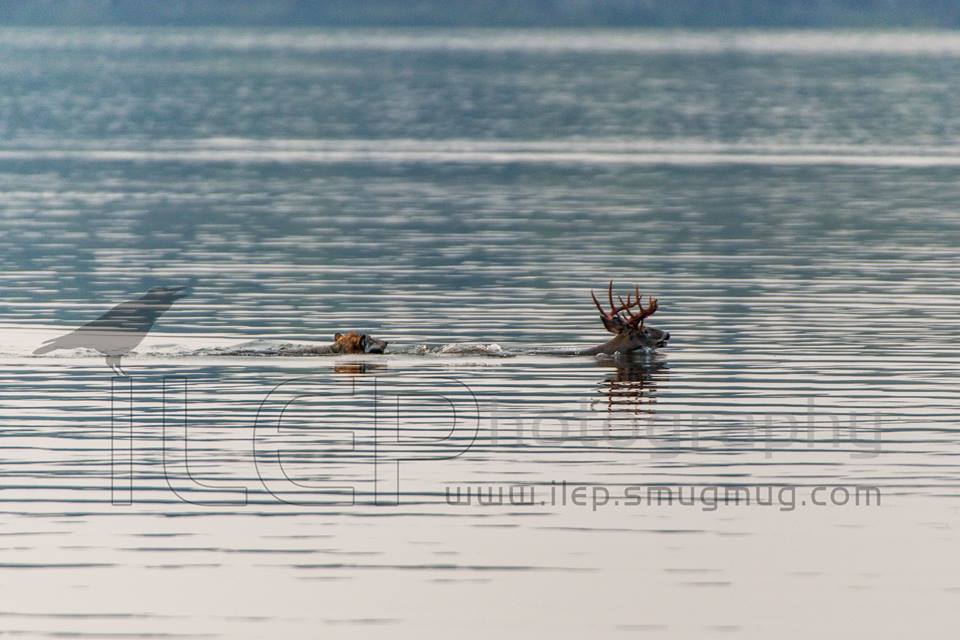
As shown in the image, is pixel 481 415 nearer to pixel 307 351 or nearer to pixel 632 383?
pixel 632 383

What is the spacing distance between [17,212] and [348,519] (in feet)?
105

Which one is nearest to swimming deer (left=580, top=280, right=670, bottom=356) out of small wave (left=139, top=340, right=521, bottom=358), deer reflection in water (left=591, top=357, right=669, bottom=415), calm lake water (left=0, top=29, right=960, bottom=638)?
deer reflection in water (left=591, top=357, right=669, bottom=415)

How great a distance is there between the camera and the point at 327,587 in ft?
51.1

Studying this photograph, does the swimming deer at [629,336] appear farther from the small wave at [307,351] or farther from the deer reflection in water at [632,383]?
the small wave at [307,351]

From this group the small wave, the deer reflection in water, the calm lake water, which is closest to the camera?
the calm lake water

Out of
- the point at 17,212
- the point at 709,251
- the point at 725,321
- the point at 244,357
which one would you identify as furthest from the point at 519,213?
the point at 244,357

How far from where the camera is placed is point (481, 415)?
71.4 ft

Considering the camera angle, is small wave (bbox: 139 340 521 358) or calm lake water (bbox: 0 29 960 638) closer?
calm lake water (bbox: 0 29 960 638)

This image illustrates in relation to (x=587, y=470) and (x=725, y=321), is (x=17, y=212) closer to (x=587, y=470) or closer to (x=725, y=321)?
(x=725, y=321)

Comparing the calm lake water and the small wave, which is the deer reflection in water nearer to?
the calm lake water

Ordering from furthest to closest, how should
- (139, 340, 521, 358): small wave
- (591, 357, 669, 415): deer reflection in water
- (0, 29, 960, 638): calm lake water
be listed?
(139, 340, 521, 358): small wave → (591, 357, 669, 415): deer reflection in water → (0, 29, 960, 638): calm lake water

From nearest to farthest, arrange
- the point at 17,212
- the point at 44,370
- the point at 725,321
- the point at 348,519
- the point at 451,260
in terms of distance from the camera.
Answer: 1. the point at 348,519
2. the point at 44,370
3. the point at 725,321
4. the point at 451,260
5. the point at 17,212

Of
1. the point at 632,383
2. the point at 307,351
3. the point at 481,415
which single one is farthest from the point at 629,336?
the point at 481,415

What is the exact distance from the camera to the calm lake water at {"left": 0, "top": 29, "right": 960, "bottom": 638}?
51.1 feet
